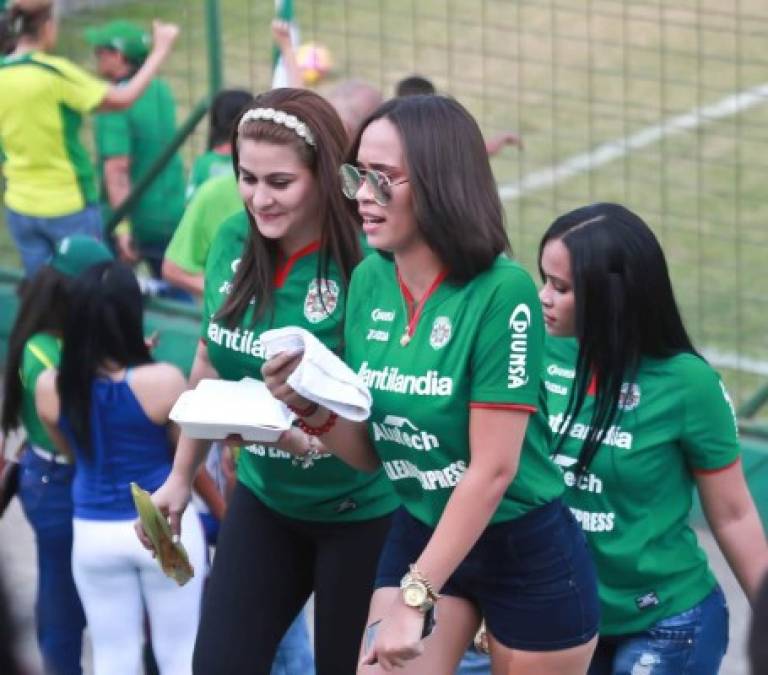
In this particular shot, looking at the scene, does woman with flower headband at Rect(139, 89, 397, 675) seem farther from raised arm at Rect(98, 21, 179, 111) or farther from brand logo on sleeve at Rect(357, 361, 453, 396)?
raised arm at Rect(98, 21, 179, 111)

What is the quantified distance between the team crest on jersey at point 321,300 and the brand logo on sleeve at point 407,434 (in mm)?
670

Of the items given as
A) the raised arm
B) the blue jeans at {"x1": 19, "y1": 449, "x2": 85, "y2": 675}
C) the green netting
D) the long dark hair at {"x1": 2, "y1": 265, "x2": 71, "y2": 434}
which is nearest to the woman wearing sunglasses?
the long dark hair at {"x1": 2, "y1": 265, "x2": 71, "y2": 434}

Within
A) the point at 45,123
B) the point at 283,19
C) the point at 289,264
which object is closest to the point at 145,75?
the point at 45,123

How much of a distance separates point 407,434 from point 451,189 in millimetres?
503

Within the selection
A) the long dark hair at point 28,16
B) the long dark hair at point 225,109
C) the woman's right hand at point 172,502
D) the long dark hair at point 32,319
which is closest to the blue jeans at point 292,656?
the woman's right hand at point 172,502

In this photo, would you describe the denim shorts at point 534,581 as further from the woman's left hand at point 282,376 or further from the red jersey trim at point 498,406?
the woman's left hand at point 282,376

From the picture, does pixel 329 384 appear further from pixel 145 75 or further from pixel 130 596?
pixel 145 75

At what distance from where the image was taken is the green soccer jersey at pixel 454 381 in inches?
144

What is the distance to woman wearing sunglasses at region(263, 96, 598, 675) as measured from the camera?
143 inches

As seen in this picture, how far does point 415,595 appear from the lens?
363cm

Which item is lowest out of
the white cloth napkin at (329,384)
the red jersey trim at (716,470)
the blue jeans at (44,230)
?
the blue jeans at (44,230)

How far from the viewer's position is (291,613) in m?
4.54

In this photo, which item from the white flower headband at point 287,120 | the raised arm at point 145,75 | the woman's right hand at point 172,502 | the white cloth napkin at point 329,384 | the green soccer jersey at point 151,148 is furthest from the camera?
the green soccer jersey at point 151,148

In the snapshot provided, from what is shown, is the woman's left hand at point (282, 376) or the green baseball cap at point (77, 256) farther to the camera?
the green baseball cap at point (77, 256)
